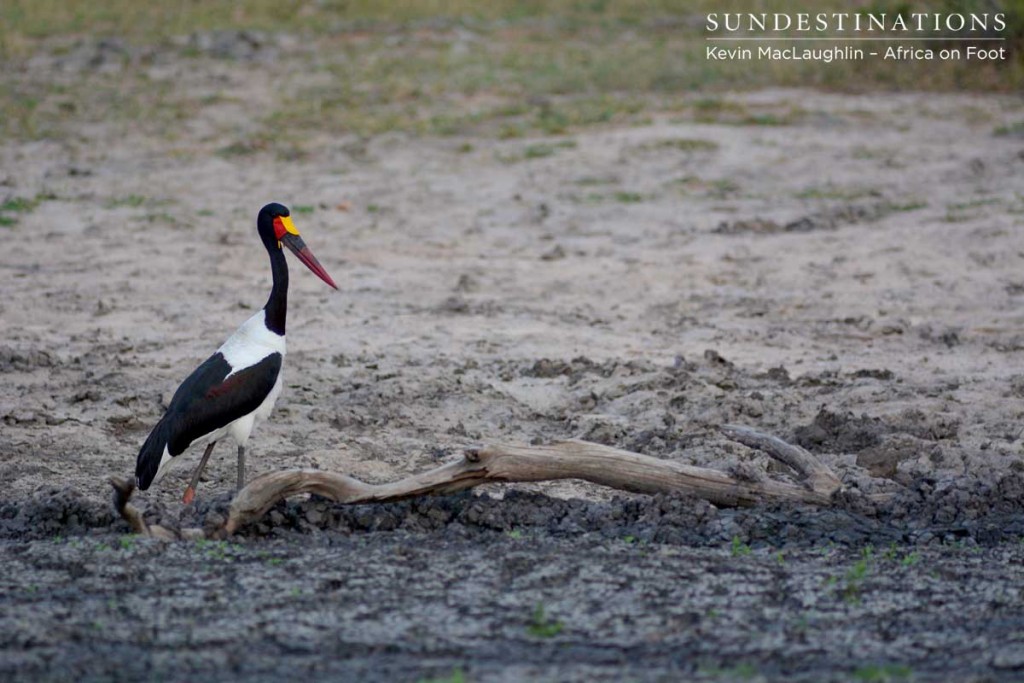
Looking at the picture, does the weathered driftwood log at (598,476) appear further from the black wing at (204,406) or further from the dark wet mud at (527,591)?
the black wing at (204,406)

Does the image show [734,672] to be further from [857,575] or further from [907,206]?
[907,206]

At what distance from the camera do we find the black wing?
17.6ft

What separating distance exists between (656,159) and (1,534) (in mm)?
7495

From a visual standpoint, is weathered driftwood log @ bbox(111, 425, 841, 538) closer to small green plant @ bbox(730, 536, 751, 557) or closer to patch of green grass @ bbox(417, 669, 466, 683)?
small green plant @ bbox(730, 536, 751, 557)

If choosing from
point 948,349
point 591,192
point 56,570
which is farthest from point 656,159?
point 56,570

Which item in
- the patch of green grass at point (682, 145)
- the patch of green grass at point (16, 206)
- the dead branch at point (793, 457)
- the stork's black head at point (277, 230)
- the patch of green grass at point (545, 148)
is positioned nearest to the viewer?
the dead branch at point (793, 457)

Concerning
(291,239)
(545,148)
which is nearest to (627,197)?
(545,148)

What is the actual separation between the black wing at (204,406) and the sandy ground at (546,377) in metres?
0.31

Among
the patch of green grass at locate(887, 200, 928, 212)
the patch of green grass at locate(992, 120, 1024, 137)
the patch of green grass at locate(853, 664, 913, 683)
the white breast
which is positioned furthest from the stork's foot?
the patch of green grass at locate(992, 120, 1024, 137)

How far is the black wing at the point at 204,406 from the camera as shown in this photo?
5.36 meters

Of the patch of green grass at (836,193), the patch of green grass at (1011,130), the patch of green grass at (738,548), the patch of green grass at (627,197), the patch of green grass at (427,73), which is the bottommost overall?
the patch of green grass at (738,548)

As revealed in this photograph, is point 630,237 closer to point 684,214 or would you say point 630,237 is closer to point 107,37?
point 684,214

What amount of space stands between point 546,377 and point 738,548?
97.3 inches

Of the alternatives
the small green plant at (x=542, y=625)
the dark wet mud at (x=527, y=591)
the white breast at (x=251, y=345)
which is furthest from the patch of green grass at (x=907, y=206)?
the small green plant at (x=542, y=625)
